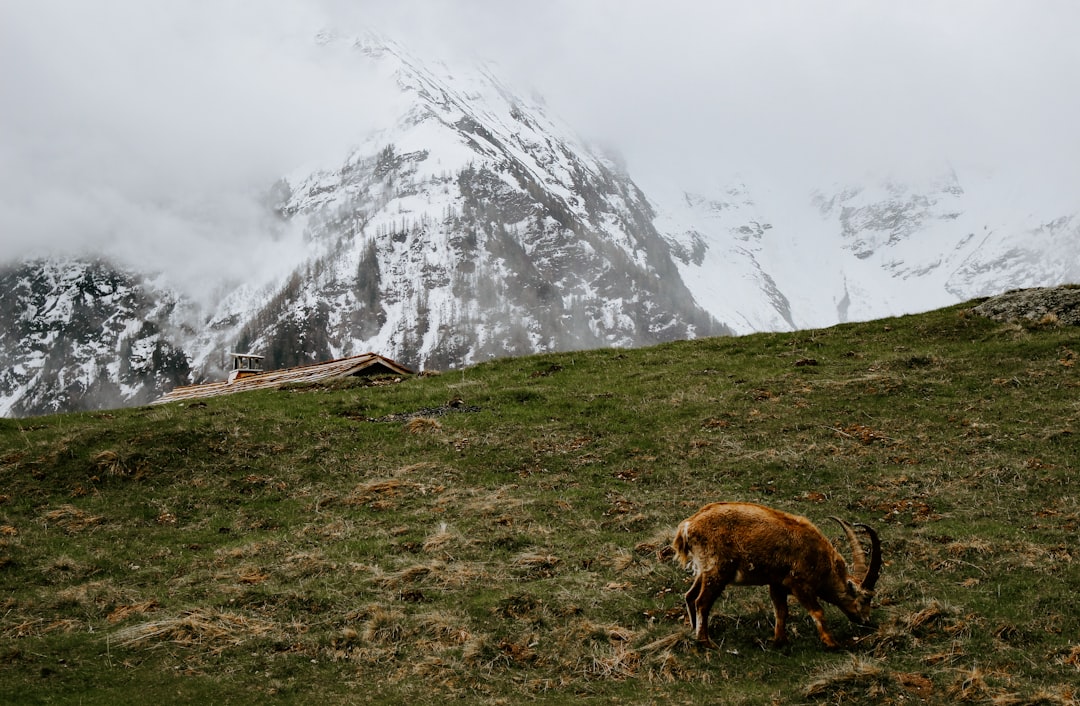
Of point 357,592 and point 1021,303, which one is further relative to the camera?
point 1021,303

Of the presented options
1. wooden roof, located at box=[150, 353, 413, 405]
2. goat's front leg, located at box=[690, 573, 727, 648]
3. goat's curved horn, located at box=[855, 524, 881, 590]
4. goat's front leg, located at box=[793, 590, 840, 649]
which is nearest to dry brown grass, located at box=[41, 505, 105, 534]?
goat's front leg, located at box=[690, 573, 727, 648]

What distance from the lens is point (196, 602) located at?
42.8ft

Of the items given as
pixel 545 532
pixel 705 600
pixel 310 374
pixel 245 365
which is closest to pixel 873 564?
pixel 705 600

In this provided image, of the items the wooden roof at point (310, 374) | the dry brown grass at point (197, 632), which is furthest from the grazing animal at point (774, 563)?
the wooden roof at point (310, 374)

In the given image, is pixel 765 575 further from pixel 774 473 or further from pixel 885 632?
pixel 774 473

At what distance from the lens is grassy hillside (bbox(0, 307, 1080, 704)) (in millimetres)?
10094

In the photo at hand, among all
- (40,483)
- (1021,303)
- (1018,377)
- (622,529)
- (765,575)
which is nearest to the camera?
(765,575)

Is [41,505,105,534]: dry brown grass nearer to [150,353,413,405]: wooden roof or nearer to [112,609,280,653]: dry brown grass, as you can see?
[112,609,280,653]: dry brown grass

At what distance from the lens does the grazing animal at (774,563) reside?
401 inches

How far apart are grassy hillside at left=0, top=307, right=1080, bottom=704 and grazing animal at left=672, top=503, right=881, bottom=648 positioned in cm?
57

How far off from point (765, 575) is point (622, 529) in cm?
608

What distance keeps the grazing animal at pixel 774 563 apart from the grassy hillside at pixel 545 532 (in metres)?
0.57

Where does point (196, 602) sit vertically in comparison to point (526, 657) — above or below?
above

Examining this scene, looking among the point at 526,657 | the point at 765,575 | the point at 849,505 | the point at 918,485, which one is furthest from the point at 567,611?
the point at 918,485
